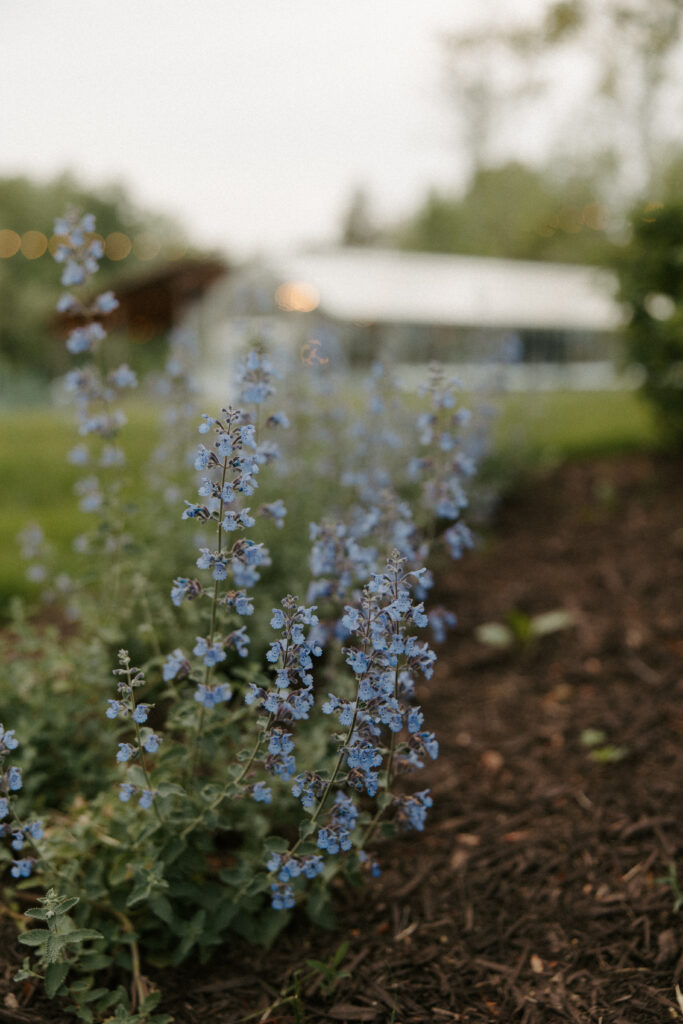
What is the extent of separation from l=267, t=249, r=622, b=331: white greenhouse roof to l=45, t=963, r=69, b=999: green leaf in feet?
61.0

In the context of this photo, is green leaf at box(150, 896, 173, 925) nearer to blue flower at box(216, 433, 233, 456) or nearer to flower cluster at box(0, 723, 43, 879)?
flower cluster at box(0, 723, 43, 879)

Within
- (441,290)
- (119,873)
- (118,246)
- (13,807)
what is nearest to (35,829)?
(13,807)

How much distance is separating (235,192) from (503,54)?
2082 cm

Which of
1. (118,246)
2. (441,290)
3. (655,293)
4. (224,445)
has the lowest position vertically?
(224,445)

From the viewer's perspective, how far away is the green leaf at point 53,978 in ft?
6.03

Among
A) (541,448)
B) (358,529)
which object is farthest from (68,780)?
(541,448)

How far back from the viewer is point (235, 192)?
31672 millimetres

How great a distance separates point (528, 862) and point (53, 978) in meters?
1.48

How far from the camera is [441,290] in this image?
25125 millimetres

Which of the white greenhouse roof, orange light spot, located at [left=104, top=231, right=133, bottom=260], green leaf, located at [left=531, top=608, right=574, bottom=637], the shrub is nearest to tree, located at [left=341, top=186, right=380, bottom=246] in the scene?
orange light spot, located at [left=104, top=231, right=133, bottom=260]

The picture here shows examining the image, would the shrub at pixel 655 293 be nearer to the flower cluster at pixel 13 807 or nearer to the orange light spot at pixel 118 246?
the flower cluster at pixel 13 807

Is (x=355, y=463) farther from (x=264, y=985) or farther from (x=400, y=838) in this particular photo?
(x=264, y=985)

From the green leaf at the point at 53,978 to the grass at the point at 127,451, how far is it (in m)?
1.95

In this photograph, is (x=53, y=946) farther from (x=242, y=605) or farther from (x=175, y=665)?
(x=242, y=605)
